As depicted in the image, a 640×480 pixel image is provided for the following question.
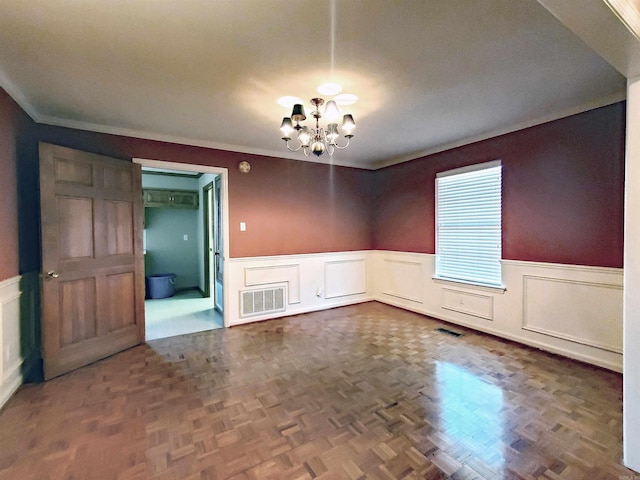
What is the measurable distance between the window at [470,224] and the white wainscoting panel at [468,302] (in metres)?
0.17

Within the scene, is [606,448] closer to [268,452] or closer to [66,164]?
[268,452]

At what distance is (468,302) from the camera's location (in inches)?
155

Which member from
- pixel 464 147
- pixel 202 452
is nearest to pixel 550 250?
pixel 464 147

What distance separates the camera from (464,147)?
3.96 meters

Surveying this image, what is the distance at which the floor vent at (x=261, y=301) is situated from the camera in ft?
13.8

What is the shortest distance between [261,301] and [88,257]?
2058 millimetres

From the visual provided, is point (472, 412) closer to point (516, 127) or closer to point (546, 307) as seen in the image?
point (546, 307)

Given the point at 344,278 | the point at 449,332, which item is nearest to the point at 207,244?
the point at 344,278

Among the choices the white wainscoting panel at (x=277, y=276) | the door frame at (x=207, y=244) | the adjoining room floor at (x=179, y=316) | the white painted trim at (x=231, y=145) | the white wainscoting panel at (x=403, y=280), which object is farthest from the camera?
the door frame at (x=207, y=244)

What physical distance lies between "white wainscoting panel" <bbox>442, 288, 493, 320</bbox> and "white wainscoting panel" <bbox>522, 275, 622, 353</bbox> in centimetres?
41

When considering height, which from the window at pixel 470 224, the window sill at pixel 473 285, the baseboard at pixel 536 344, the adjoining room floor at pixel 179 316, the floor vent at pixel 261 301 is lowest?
the adjoining room floor at pixel 179 316

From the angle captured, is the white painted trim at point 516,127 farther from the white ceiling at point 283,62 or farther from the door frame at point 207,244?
the door frame at point 207,244

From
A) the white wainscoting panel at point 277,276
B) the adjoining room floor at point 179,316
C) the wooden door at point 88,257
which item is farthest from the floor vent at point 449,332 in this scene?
the wooden door at point 88,257

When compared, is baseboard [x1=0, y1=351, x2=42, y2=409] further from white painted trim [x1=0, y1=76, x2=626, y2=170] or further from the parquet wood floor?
white painted trim [x1=0, y1=76, x2=626, y2=170]
